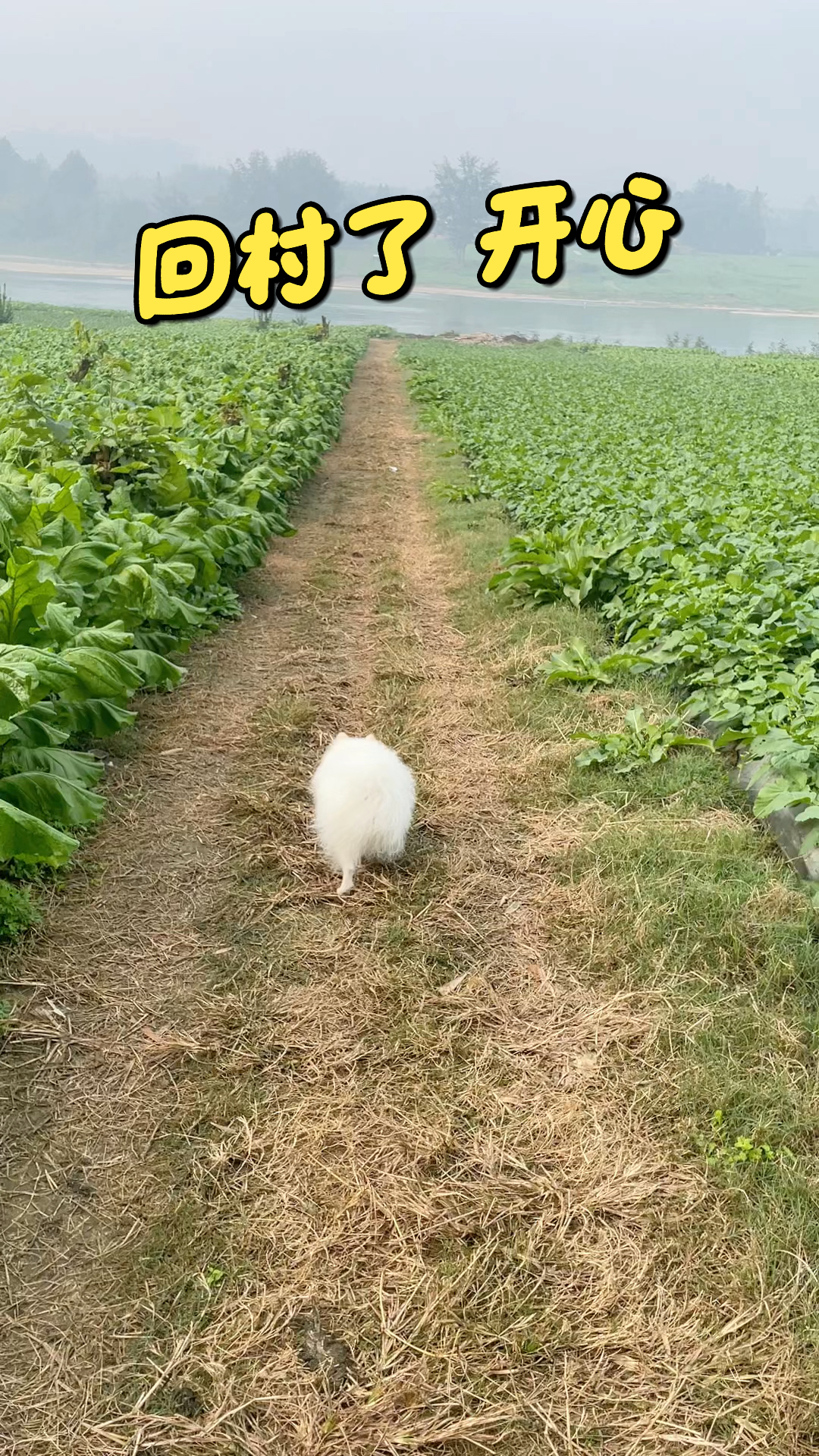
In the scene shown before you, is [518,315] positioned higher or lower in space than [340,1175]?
higher

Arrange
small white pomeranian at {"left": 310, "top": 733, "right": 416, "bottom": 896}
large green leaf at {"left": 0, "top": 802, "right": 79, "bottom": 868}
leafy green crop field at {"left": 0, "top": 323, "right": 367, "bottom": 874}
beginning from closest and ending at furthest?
1. large green leaf at {"left": 0, "top": 802, "right": 79, "bottom": 868}
2. leafy green crop field at {"left": 0, "top": 323, "right": 367, "bottom": 874}
3. small white pomeranian at {"left": 310, "top": 733, "right": 416, "bottom": 896}

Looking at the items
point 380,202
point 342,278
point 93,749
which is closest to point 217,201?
point 342,278

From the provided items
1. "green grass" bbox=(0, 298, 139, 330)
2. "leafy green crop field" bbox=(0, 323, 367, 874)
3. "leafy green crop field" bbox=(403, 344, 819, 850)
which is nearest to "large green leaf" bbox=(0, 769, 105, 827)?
"leafy green crop field" bbox=(0, 323, 367, 874)

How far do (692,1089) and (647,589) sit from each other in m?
4.30

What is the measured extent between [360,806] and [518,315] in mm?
130393

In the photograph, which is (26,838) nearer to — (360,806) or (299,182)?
(360,806)

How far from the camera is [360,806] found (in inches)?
144

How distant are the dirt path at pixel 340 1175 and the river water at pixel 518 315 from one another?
6369cm

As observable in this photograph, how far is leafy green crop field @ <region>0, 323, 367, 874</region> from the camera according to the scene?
3.41 m

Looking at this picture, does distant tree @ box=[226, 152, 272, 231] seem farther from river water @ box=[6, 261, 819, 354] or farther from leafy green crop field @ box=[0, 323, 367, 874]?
leafy green crop field @ box=[0, 323, 367, 874]

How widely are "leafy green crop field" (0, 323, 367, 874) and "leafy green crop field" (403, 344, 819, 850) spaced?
7.74 ft

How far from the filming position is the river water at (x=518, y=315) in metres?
85.8

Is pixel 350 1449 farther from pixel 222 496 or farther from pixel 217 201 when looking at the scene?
pixel 217 201

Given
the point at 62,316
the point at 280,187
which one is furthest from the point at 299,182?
the point at 62,316
